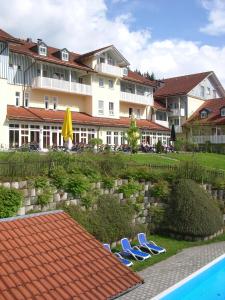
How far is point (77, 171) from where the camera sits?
14992 millimetres

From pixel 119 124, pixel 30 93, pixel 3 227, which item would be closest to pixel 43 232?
pixel 3 227

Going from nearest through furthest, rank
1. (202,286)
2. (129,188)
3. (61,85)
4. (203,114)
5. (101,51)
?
1. (202,286)
2. (129,188)
3. (61,85)
4. (101,51)
5. (203,114)

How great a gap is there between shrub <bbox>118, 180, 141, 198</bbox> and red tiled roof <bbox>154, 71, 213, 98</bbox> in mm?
38105

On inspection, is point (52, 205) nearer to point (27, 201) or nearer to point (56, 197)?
point (56, 197)

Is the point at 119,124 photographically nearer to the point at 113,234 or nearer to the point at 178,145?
the point at 178,145

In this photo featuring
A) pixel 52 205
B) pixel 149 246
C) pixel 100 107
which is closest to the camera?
pixel 52 205

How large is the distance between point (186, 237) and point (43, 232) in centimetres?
919

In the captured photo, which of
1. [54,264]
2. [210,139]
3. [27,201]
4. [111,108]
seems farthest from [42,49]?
[54,264]

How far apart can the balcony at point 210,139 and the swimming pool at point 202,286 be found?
124 ft

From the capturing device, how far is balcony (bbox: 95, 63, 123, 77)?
140ft

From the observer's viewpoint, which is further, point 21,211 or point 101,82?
point 101,82

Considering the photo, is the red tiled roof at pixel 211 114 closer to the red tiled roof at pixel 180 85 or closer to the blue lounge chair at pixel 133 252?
the red tiled roof at pixel 180 85

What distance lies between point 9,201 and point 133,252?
4341mm

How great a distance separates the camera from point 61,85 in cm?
3878
